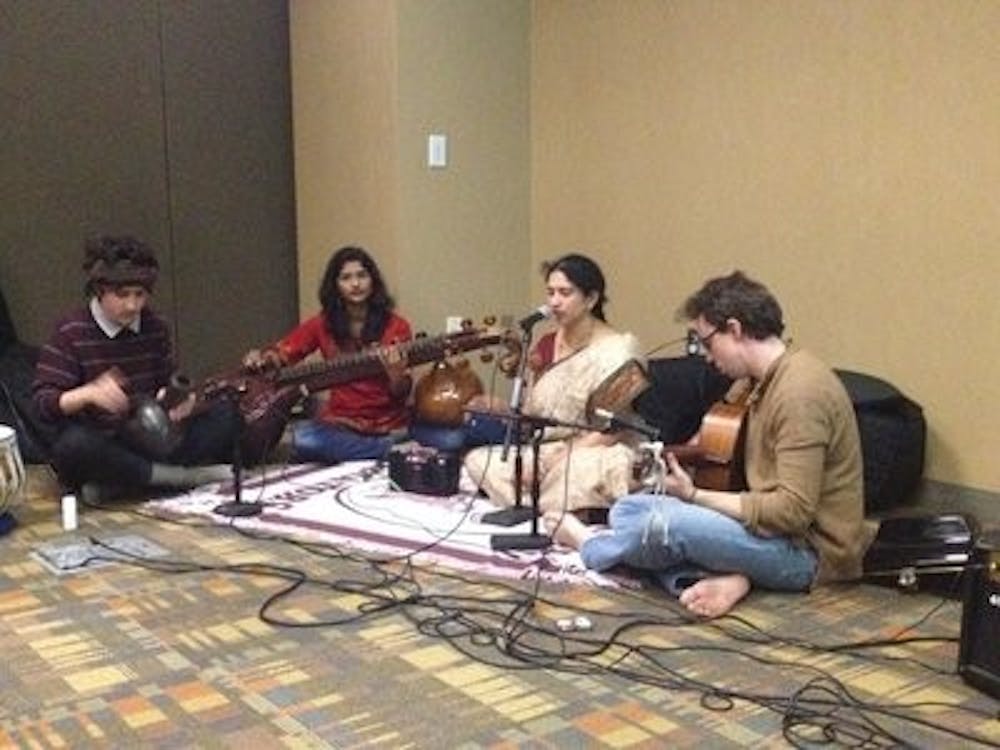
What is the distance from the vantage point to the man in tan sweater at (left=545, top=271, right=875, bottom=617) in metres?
2.81

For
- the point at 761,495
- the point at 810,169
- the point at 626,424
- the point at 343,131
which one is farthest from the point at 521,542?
the point at 343,131

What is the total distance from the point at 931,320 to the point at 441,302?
202 cm

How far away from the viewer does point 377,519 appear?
3.68 metres

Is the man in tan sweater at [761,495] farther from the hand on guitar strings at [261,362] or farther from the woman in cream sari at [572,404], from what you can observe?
the hand on guitar strings at [261,362]

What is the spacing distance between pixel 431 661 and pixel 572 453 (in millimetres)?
1096

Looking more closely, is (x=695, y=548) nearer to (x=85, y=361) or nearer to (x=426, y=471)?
(x=426, y=471)

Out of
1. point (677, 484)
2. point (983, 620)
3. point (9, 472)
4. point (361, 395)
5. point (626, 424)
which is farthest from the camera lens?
point (361, 395)

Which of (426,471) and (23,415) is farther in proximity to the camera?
(23,415)

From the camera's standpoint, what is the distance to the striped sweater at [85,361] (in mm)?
3801

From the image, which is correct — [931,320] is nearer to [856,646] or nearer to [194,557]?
[856,646]

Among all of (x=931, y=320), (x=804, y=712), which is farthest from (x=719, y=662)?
(x=931, y=320)

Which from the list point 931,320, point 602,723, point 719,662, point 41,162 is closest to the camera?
point 602,723

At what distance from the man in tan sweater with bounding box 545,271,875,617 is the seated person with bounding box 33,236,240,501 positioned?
1.62m

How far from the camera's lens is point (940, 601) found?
2967mm
